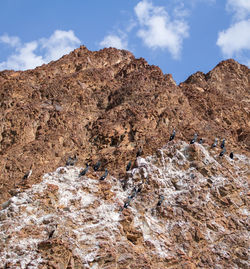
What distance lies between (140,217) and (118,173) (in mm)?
5083

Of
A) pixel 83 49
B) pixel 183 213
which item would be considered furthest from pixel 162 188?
pixel 83 49

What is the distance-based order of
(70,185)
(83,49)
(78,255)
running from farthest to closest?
1. (83,49)
2. (70,185)
3. (78,255)

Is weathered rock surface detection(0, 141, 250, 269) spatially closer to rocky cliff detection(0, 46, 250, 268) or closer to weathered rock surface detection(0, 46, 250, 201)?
rocky cliff detection(0, 46, 250, 268)

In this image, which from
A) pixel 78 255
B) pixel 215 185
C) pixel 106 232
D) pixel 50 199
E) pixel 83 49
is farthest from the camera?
pixel 83 49

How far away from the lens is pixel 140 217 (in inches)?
1042

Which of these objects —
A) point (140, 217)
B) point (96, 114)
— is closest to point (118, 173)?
point (140, 217)

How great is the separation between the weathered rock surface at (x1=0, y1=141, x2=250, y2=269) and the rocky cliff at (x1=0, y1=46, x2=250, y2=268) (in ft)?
0.25

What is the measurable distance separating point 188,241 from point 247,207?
6151mm

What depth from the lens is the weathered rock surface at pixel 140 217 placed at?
22838mm

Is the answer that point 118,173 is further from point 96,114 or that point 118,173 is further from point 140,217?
point 96,114

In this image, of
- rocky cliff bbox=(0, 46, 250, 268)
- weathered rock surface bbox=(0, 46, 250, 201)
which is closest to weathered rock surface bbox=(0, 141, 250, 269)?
rocky cliff bbox=(0, 46, 250, 268)

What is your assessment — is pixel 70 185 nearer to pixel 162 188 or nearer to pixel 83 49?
pixel 162 188

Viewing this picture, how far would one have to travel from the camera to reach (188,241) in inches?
1011

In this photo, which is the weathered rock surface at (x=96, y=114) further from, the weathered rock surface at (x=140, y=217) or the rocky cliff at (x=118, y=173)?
the weathered rock surface at (x=140, y=217)
